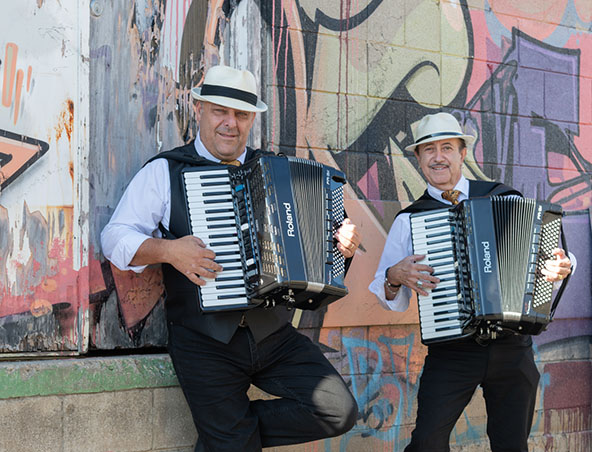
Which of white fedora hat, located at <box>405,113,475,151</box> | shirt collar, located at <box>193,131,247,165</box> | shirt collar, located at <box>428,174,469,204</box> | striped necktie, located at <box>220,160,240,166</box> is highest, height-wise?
white fedora hat, located at <box>405,113,475,151</box>

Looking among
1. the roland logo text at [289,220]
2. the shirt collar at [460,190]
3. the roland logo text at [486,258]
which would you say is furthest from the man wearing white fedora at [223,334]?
the shirt collar at [460,190]

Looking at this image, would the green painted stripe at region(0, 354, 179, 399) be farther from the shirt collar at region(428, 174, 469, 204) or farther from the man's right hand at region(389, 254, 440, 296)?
the shirt collar at region(428, 174, 469, 204)

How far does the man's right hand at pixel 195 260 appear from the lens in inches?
121

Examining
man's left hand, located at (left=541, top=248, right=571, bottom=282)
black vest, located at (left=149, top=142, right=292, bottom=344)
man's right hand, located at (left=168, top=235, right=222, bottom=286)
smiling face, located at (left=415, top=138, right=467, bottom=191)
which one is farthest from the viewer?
smiling face, located at (left=415, top=138, right=467, bottom=191)

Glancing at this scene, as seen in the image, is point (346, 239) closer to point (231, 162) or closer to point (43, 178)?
point (231, 162)

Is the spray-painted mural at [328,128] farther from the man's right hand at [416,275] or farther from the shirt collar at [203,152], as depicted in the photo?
the man's right hand at [416,275]

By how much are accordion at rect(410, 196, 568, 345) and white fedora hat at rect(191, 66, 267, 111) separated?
3.07 feet

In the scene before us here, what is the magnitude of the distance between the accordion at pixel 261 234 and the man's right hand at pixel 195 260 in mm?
34

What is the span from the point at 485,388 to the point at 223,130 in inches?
69.1

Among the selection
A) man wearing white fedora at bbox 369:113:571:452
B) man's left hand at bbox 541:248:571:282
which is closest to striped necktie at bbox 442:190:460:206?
man wearing white fedora at bbox 369:113:571:452

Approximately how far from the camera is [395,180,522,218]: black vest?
12.4 feet

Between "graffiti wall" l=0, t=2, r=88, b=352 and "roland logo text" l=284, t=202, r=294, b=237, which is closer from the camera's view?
"roland logo text" l=284, t=202, r=294, b=237

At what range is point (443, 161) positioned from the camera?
392 centimetres

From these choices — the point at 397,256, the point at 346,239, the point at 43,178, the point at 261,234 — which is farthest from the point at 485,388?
the point at 43,178
